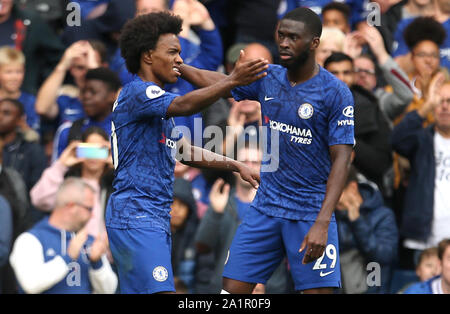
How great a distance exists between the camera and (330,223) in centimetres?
618

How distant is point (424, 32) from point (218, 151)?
2.56m

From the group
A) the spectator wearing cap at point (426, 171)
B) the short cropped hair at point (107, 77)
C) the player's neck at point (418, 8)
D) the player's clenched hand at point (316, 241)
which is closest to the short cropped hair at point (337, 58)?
the spectator wearing cap at point (426, 171)

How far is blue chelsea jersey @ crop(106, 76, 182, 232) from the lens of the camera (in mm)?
5844

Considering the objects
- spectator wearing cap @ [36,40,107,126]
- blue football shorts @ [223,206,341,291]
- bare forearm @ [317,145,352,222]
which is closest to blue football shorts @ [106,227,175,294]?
A: blue football shorts @ [223,206,341,291]

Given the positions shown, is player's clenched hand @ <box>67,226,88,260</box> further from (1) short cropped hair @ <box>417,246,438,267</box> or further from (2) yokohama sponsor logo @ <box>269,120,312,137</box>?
(1) short cropped hair @ <box>417,246,438,267</box>

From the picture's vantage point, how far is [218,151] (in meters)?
8.50

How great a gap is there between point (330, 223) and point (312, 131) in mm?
648

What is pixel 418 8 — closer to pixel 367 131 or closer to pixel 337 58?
pixel 337 58

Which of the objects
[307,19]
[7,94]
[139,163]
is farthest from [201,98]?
[7,94]

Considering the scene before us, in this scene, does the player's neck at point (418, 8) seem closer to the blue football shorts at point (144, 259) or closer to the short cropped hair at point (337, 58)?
the short cropped hair at point (337, 58)

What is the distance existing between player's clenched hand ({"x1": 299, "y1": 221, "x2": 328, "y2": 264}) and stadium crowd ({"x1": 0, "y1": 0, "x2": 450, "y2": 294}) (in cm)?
232
